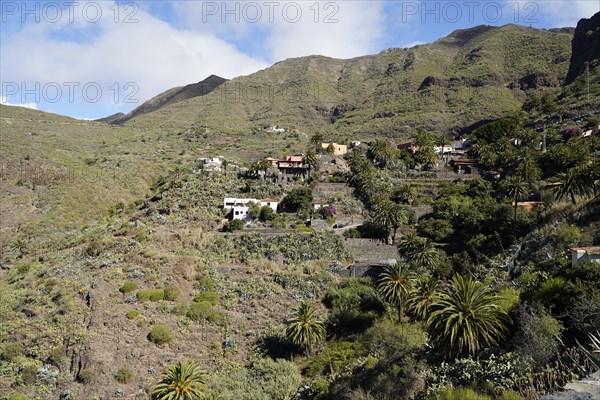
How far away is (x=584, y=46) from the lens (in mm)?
136375

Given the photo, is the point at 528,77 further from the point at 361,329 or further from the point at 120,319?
the point at 120,319

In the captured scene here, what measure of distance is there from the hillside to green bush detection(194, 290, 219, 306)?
82014 mm

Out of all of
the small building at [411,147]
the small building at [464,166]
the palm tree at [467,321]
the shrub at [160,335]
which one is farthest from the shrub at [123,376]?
the small building at [411,147]

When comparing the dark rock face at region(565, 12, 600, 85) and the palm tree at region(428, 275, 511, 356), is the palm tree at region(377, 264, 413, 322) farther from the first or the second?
the dark rock face at region(565, 12, 600, 85)

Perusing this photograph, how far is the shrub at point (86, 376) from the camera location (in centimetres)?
3275

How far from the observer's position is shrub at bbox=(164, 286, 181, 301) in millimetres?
42344

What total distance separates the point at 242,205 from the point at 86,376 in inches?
1287

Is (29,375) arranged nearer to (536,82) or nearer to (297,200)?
(297,200)

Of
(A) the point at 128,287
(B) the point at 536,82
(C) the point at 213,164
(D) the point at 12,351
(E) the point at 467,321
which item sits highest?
(B) the point at 536,82

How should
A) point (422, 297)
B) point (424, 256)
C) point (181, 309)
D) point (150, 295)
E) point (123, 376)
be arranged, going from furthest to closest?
point (424, 256)
point (150, 295)
point (181, 309)
point (422, 297)
point (123, 376)

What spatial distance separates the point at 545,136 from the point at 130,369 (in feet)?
225

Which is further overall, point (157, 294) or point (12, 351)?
point (157, 294)

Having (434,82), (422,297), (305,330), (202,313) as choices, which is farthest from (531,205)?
(434,82)

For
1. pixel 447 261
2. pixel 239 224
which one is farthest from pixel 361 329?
pixel 239 224
